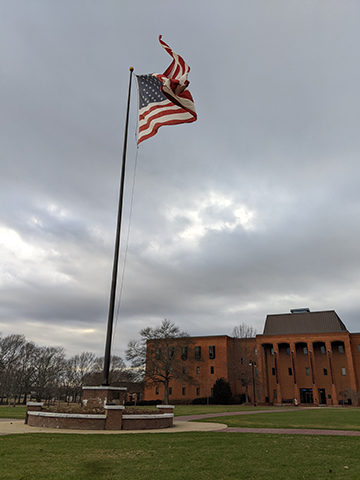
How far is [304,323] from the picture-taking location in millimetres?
66375

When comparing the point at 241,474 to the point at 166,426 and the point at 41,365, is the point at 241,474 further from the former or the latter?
A: the point at 41,365

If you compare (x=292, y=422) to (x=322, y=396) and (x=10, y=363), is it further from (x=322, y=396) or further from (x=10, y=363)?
(x=10, y=363)

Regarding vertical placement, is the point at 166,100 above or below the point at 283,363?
above

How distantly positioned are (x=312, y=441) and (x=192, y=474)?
667 centimetres

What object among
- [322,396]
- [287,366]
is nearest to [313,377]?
[322,396]

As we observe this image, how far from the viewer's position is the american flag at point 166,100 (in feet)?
48.1

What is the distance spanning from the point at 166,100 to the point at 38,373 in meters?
70.6

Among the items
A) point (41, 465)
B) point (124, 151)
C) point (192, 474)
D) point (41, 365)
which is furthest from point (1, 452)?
point (41, 365)

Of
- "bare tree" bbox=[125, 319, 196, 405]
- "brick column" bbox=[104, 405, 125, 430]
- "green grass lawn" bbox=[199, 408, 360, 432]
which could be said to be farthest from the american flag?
"bare tree" bbox=[125, 319, 196, 405]

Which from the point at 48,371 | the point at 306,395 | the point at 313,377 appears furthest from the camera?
the point at 48,371

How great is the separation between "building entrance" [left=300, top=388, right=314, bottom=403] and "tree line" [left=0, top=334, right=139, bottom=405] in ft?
95.0

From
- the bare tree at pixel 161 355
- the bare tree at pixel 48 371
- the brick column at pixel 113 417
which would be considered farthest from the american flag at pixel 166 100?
the bare tree at pixel 48 371

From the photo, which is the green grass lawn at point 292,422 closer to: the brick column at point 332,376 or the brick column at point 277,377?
the brick column at point 332,376

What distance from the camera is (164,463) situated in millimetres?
8117
